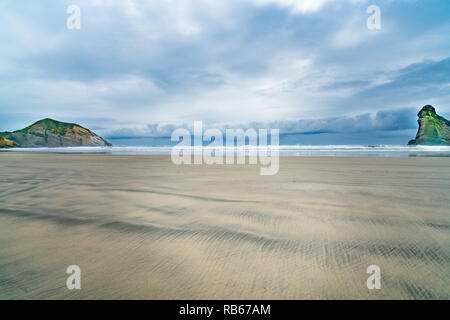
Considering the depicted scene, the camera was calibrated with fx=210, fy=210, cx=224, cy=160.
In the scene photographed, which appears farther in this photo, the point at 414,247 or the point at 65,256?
the point at 414,247

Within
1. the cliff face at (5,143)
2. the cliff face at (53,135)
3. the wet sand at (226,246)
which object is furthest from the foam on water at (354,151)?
the cliff face at (53,135)

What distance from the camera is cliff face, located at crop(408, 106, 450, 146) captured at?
3756 centimetres

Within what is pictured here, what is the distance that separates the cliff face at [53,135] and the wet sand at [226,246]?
5952cm

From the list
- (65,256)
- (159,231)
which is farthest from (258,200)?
(65,256)

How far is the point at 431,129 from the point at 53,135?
81426 millimetres

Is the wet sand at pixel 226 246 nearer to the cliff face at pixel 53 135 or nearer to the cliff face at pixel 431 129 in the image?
the cliff face at pixel 431 129

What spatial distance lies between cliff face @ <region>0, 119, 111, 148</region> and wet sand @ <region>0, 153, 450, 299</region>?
59525 mm

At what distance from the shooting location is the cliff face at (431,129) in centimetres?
3756

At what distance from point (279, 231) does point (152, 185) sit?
11.9 ft

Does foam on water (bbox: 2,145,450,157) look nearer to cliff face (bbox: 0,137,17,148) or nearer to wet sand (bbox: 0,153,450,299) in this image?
wet sand (bbox: 0,153,450,299)

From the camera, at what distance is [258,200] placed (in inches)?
144
